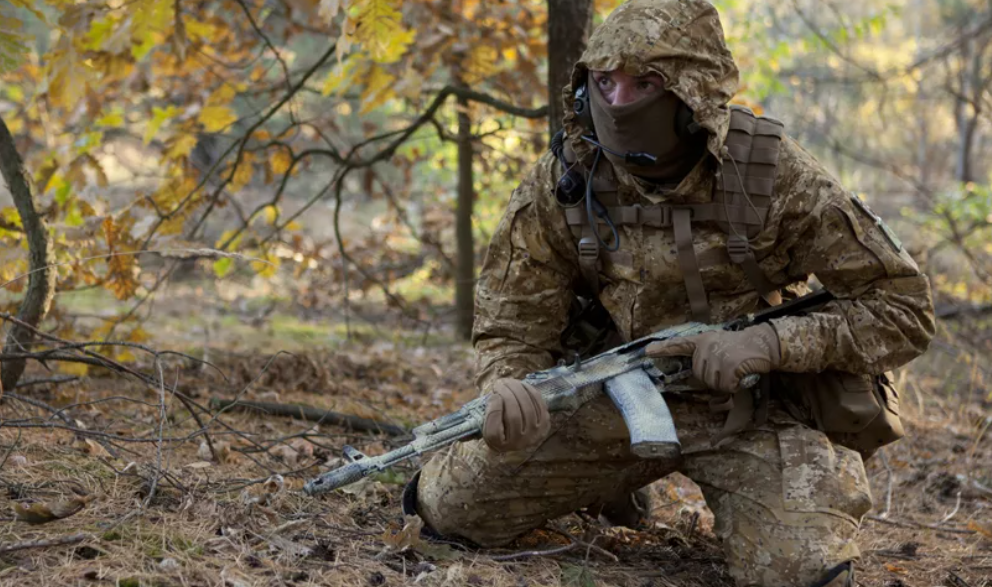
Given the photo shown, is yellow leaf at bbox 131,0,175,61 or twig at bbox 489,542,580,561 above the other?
yellow leaf at bbox 131,0,175,61

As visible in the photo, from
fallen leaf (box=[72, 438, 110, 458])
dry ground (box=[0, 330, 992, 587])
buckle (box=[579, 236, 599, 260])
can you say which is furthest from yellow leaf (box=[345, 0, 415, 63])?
fallen leaf (box=[72, 438, 110, 458])

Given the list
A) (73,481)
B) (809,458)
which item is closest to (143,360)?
(73,481)

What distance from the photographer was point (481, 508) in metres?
3.13

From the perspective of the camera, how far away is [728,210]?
3072 mm

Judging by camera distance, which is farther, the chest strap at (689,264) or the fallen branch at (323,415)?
the fallen branch at (323,415)

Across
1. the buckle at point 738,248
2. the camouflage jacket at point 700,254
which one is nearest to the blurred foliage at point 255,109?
the camouflage jacket at point 700,254

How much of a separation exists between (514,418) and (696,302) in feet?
3.02

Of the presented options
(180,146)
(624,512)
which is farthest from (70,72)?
(624,512)

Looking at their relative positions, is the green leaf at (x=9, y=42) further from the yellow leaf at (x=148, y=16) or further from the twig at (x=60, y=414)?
the twig at (x=60, y=414)

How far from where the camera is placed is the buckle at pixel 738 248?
3045mm

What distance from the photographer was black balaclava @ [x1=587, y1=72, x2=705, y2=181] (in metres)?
2.97

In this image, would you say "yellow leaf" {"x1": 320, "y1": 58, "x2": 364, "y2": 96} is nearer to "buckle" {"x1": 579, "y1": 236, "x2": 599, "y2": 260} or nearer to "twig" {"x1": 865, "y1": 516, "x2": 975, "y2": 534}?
"buckle" {"x1": 579, "y1": 236, "x2": 599, "y2": 260}

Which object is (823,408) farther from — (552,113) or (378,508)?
(552,113)

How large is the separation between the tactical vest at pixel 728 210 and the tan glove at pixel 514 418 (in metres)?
0.72
